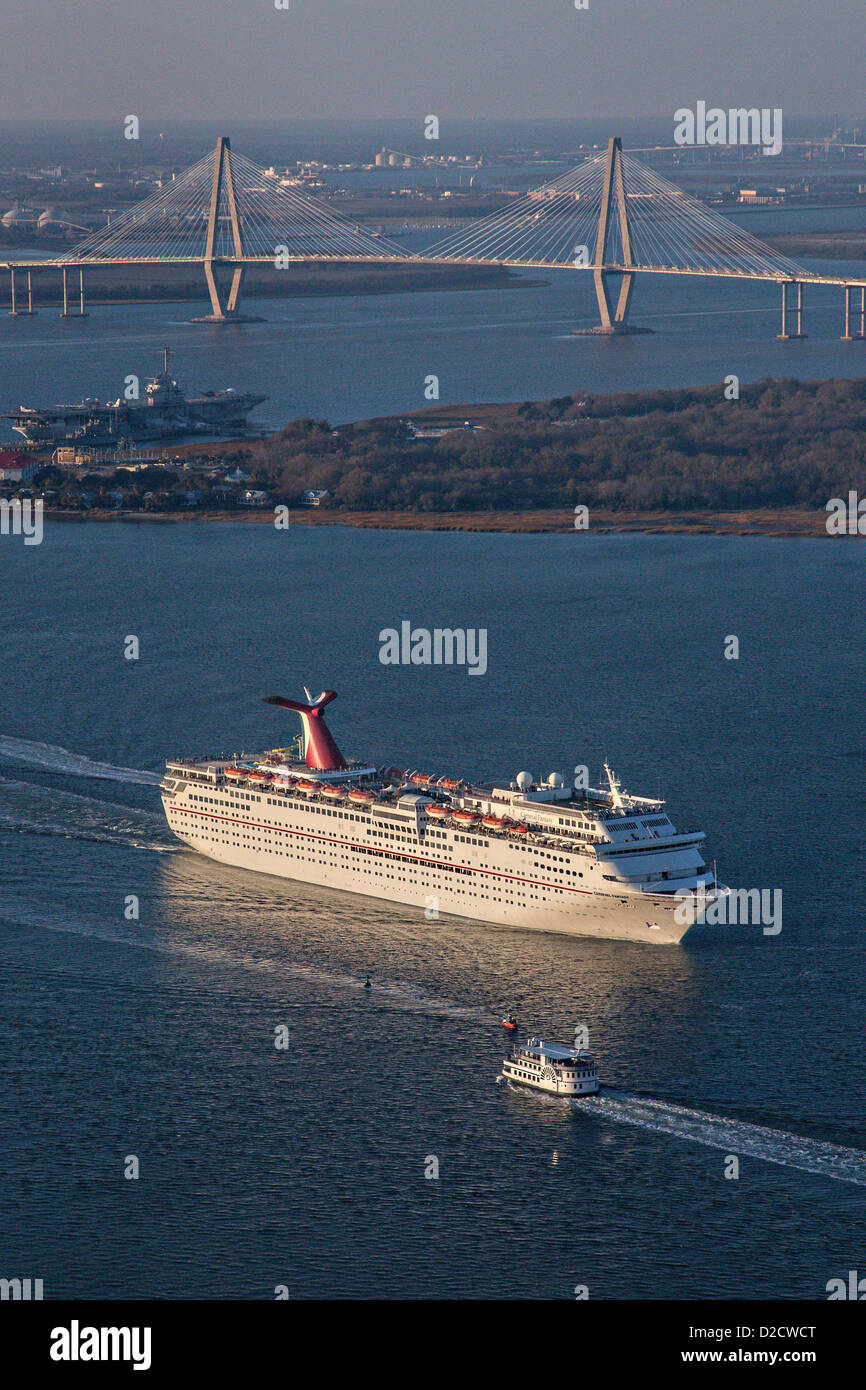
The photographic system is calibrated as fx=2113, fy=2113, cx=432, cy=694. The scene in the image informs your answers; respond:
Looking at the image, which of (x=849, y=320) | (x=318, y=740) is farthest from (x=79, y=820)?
(x=849, y=320)

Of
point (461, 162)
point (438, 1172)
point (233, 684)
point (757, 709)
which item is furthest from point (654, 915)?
point (461, 162)

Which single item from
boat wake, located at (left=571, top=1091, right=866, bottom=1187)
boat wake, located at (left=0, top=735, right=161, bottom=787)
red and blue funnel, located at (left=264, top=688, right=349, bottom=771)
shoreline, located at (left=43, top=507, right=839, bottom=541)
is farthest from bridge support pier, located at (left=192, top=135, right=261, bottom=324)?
boat wake, located at (left=571, top=1091, right=866, bottom=1187)

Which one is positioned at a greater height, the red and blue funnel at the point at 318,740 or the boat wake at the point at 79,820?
the red and blue funnel at the point at 318,740

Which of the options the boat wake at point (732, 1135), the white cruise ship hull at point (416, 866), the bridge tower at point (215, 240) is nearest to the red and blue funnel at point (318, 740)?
the white cruise ship hull at point (416, 866)

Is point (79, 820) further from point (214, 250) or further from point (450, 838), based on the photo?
point (214, 250)

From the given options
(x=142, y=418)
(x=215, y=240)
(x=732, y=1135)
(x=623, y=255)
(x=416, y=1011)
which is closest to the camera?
(x=732, y=1135)

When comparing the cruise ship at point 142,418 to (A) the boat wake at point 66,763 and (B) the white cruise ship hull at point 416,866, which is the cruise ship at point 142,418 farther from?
(B) the white cruise ship hull at point 416,866
